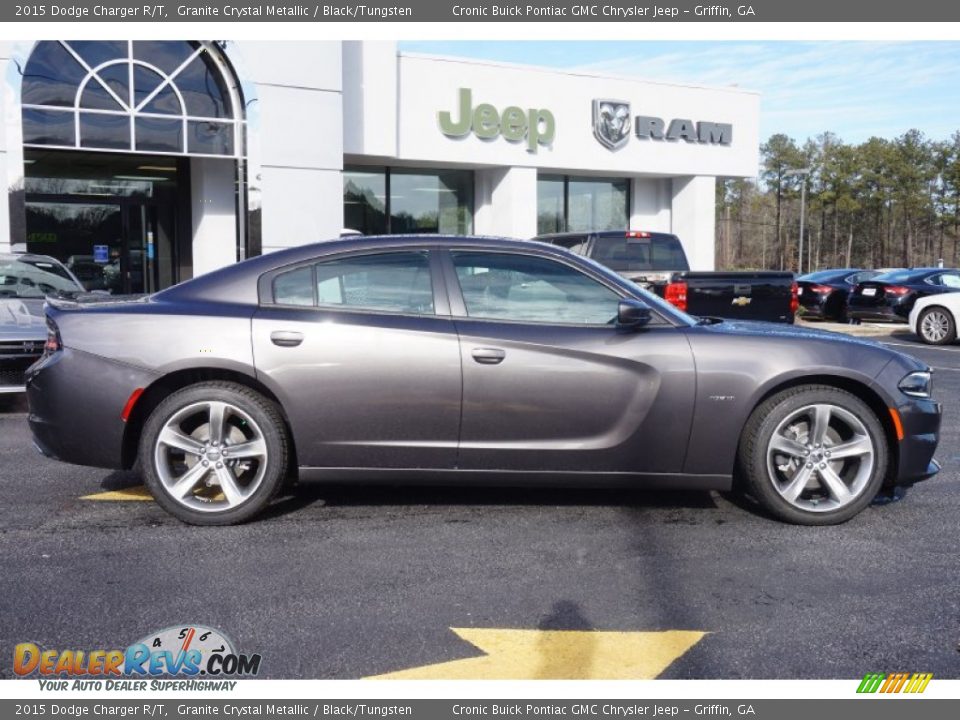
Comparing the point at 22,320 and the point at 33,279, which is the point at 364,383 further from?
the point at 33,279

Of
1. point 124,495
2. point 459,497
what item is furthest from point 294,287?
point 124,495

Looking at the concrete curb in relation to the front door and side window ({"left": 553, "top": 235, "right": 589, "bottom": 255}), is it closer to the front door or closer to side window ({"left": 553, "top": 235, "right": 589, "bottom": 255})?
side window ({"left": 553, "top": 235, "right": 589, "bottom": 255})

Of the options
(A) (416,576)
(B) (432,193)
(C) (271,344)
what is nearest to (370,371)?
(C) (271,344)

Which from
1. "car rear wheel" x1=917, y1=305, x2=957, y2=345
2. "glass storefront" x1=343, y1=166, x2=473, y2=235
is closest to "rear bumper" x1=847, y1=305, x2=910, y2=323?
"car rear wheel" x1=917, y1=305, x2=957, y2=345

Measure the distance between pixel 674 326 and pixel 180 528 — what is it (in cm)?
280

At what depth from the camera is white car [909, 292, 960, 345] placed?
56.6ft

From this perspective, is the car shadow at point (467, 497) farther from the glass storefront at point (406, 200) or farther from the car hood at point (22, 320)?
the glass storefront at point (406, 200)

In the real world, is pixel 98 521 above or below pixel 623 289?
below

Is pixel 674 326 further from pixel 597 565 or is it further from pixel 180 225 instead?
pixel 180 225

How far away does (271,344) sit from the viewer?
4.87 m

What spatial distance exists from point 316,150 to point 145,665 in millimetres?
13733
